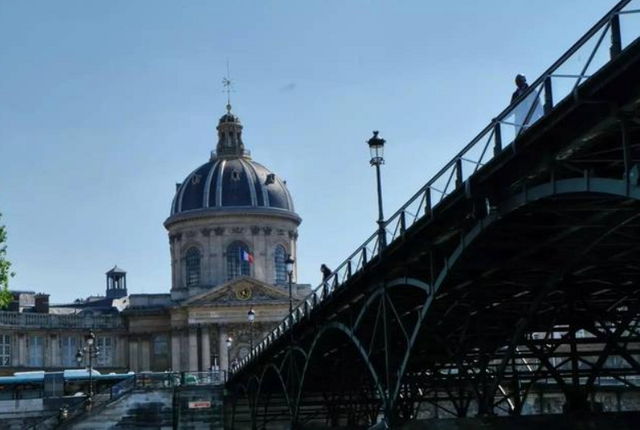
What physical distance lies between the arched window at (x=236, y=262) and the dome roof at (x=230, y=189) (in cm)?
391

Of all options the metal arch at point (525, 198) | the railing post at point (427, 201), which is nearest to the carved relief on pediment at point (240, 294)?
the metal arch at point (525, 198)

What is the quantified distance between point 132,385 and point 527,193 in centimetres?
6517

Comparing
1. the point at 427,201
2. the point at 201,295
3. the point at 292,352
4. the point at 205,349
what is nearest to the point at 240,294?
the point at 201,295

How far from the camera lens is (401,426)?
3425 centimetres

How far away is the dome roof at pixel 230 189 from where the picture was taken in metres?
128

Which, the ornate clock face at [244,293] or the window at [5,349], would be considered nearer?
the ornate clock face at [244,293]

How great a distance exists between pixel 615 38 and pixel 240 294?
104 meters

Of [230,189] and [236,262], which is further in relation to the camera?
[230,189]

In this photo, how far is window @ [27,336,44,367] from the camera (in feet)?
421

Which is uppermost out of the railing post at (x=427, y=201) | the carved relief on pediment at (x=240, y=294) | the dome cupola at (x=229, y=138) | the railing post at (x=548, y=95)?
the dome cupola at (x=229, y=138)

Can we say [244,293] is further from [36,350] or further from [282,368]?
[282,368]

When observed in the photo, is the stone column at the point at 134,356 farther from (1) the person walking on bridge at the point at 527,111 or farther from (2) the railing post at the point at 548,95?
(2) the railing post at the point at 548,95

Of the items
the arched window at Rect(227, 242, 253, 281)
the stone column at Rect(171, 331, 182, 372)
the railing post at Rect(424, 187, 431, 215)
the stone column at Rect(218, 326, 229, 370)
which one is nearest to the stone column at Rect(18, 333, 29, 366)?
the stone column at Rect(171, 331, 182, 372)

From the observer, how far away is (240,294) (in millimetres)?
121062
